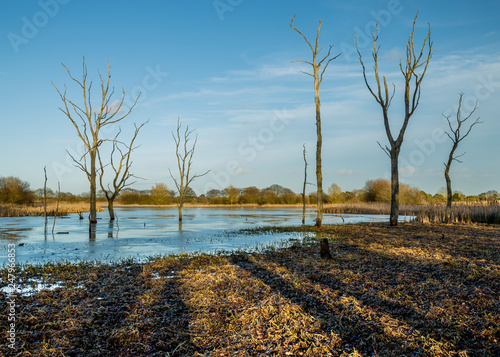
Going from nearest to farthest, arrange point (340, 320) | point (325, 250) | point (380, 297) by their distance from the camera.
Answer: point (340, 320)
point (380, 297)
point (325, 250)

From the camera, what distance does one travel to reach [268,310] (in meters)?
4.30

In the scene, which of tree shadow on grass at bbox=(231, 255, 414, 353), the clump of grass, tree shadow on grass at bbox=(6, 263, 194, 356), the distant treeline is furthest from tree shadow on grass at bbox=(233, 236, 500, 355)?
the distant treeline

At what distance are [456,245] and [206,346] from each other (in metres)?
9.09

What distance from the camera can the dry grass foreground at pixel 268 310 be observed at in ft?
11.3

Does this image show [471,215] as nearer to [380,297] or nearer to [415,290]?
[415,290]

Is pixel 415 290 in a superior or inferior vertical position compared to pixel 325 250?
inferior

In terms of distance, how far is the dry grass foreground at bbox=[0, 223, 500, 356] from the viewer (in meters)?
3.45

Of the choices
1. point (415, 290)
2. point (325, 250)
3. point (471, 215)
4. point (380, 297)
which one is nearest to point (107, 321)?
point (380, 297)

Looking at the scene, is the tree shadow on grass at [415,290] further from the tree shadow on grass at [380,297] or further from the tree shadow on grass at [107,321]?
the tree shadow on grass at [107,321]

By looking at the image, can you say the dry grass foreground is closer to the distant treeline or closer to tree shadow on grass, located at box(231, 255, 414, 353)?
tree shadow on grass, located at box(231, 255, 414, 353)

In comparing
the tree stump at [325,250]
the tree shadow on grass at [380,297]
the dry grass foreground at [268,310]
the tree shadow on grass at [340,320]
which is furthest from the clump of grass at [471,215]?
the tree shadow on grass at [340,320]

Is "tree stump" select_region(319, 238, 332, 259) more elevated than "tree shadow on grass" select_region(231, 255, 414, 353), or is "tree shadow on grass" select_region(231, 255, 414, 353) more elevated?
"tree stump" select_region(319, 238, 332, 259)

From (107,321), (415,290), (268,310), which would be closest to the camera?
(107,321)

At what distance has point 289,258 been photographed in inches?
322
